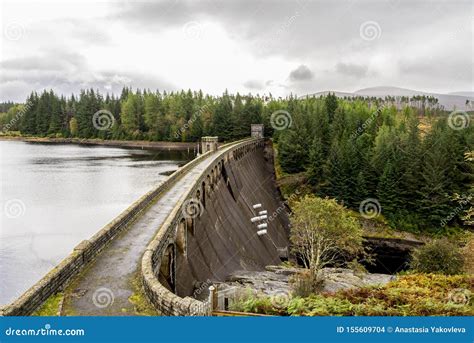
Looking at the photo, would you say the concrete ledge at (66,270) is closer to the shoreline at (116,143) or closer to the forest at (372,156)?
the forest at (372,156)

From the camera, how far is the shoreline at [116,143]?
11331cm

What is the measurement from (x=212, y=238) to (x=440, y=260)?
18.5 metres

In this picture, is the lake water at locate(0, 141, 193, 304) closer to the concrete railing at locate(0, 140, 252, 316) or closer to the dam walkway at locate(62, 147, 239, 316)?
the concrete railing at locate(0, 140, 252, 316)

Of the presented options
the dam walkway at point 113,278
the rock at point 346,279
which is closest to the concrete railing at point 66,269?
the dam walkway at point 113,278

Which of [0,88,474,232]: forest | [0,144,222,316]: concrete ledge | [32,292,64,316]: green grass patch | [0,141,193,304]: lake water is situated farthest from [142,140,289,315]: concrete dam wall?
[0,141,193,304]: lake water

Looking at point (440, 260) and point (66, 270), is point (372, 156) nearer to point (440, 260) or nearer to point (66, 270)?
point (440, 260)

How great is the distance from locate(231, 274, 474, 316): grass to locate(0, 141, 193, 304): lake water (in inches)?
844

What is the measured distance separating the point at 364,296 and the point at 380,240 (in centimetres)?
4178

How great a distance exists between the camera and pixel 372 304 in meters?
14.9

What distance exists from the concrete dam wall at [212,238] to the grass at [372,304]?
2544mm

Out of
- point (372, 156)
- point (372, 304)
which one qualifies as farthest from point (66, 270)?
point (372, 156)

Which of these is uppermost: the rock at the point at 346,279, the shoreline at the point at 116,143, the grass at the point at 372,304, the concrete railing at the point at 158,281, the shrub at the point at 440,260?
the shoreline at the point at 116,143

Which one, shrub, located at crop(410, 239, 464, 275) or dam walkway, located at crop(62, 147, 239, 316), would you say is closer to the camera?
dam walkway, located at crop(62, 147, 239, 316)

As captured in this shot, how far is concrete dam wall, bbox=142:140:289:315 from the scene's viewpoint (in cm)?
1490
